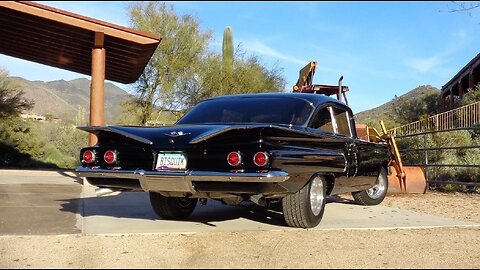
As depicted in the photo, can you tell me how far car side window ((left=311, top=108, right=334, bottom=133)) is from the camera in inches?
260

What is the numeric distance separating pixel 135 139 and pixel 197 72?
2270 centimetres

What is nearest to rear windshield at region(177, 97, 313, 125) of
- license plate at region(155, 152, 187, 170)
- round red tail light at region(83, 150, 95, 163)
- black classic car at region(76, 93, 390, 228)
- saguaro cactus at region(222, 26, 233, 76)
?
black classic car at region(76, 93, 390, 228)

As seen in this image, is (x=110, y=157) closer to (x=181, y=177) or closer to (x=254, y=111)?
(x=181, y=177)

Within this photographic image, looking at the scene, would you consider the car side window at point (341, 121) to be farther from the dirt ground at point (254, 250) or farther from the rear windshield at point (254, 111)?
the dirt ground at point (254, 250)

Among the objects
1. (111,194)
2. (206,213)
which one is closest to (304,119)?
(206,213)

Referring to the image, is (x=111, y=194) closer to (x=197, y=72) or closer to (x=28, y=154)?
(x=28, y=154)

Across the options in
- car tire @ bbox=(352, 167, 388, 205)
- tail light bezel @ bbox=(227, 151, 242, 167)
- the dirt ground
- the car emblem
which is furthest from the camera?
car tire @ bbox=(352, 167, 388, 205)

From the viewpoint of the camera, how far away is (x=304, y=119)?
6.38 meters

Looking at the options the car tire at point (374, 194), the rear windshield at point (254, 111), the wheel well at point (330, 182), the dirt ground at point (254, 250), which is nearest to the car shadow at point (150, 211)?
the wheel well at point (330, 182)

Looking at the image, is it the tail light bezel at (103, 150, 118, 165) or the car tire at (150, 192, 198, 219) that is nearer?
the tail light bezel at (103, 150, 118, 165)

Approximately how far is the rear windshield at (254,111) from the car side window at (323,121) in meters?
0.17

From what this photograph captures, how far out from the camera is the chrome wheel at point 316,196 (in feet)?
20.6

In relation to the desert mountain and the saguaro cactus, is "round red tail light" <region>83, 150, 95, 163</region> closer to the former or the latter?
the saguaro cactus

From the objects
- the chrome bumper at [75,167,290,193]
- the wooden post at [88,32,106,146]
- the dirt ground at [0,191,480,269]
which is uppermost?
the wooden post at [88,32,106,146]
